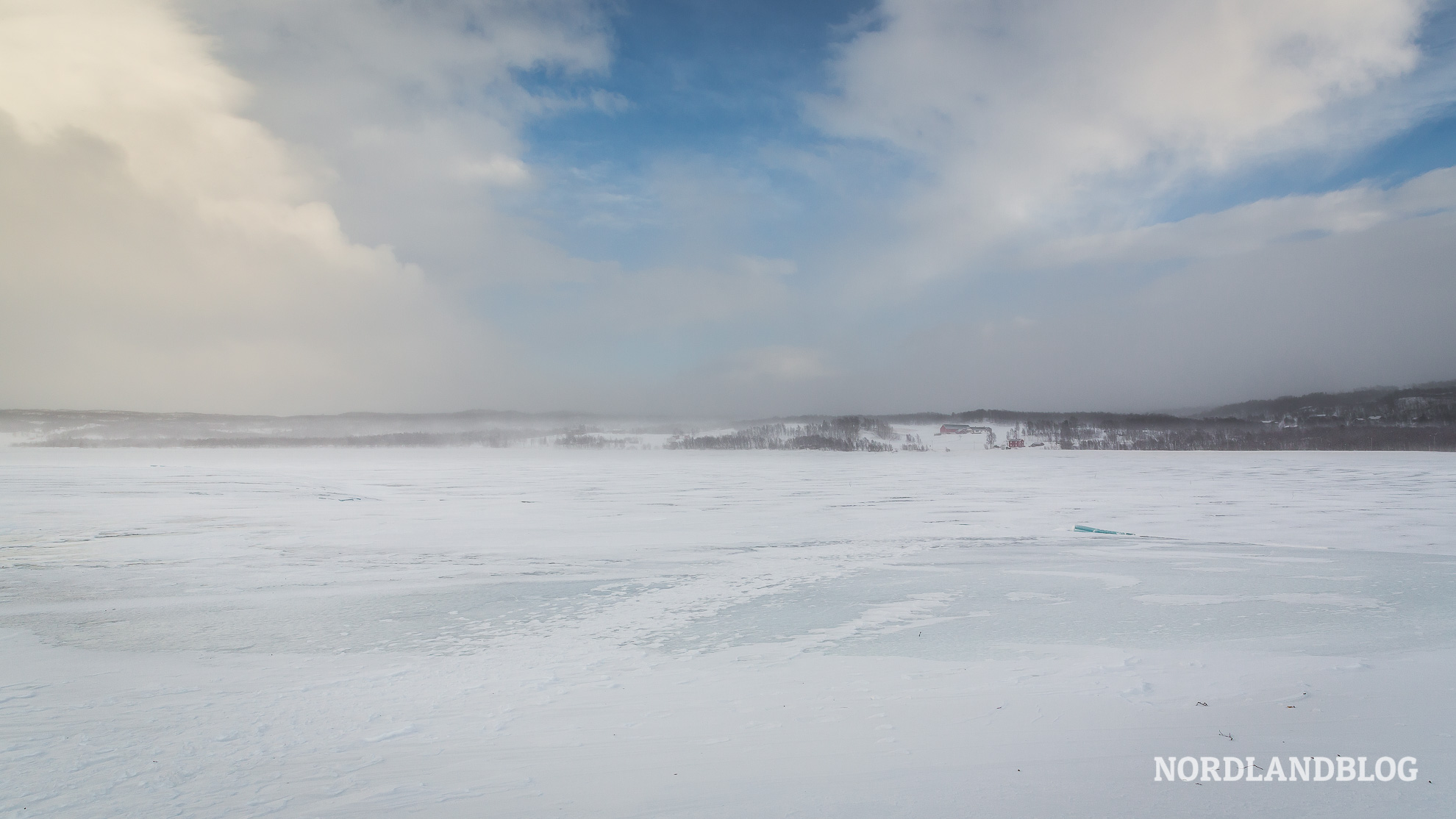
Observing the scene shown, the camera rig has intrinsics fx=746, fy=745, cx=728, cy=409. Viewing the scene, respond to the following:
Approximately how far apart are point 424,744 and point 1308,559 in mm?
10996

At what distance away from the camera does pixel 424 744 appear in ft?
12.8

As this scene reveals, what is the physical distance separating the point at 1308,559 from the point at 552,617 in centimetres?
974

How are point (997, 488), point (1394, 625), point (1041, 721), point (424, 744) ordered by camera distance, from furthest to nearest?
point (997, 488)
point (1394, 625)
point (1041, 721)
point (424, 744)

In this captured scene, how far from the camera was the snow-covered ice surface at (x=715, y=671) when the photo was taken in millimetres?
3408

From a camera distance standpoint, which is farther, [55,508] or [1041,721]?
[55,508]

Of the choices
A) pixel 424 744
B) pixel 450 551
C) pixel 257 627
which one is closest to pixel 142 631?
pixel 257 627

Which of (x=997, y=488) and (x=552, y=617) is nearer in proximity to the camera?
(x=552, y=617)

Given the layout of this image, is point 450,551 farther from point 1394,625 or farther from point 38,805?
point 1394,625

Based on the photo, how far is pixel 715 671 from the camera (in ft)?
17.3

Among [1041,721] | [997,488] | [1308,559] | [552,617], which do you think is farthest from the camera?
[997,488]

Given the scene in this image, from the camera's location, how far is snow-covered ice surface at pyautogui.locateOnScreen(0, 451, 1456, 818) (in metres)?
3.41

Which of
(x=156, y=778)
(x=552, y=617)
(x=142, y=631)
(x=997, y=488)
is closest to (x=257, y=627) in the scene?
(x=142, y=631)

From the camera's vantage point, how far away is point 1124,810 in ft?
10.5

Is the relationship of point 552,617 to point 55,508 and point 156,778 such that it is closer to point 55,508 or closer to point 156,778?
point 156,778
